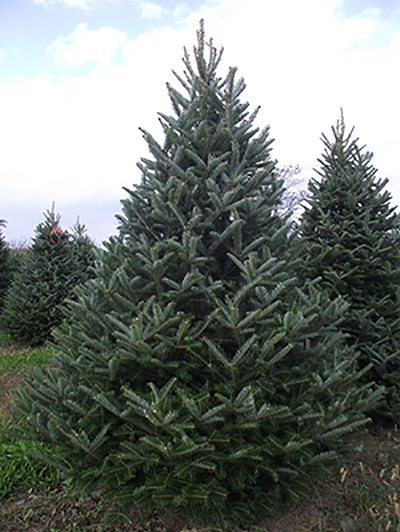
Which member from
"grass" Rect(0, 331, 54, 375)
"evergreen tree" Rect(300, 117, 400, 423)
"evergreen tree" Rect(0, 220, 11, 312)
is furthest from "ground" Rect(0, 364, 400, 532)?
"evergreen tree" Rect(0, 220, 11, 312)

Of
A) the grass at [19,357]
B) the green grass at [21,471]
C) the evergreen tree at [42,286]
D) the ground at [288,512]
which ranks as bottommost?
the ground at [288,512]

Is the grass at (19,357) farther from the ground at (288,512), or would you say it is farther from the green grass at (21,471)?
the ground at (288,512)

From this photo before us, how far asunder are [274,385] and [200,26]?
3183mm

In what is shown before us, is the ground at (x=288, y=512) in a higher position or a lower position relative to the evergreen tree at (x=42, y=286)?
lower

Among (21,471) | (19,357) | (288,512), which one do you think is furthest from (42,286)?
(288,512)

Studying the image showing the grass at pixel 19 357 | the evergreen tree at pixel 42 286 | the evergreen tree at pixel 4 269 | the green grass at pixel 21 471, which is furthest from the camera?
the evergreen tree at pixel 4 269

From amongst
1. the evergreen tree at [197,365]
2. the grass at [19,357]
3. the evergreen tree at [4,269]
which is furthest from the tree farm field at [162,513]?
the evergreen tree at [4,269]

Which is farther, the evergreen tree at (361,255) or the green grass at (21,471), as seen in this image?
the evergreen tree at (361,255)

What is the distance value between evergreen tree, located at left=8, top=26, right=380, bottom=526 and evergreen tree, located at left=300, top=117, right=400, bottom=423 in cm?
162

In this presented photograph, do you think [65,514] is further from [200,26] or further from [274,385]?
[200,26]

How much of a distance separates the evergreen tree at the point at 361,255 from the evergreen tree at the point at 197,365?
63.6 inches

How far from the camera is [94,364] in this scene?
260cm

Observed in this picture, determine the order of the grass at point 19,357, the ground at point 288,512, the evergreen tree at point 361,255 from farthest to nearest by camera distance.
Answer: the grass at point 19,357
the evergreen tree at point 361,255
the ground at point 288,512

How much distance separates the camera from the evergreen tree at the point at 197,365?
2367mm
